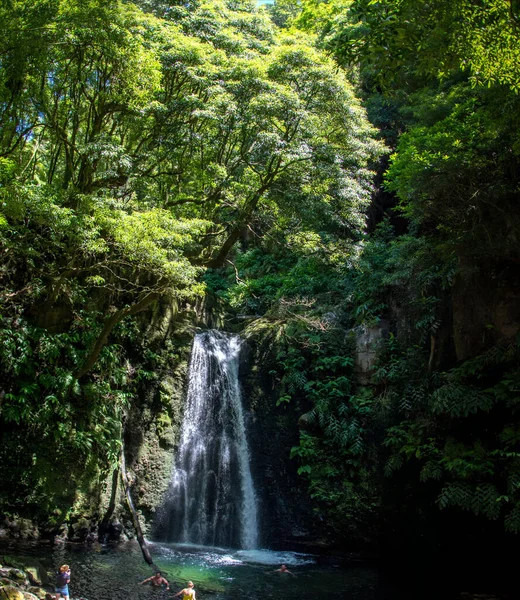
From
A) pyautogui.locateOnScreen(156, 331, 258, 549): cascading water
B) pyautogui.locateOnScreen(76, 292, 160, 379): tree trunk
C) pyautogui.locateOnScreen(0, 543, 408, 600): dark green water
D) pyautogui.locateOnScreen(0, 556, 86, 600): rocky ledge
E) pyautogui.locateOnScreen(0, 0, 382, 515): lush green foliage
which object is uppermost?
pyautogui.locateOnScreen(0, 0, 382, 515): lush green foliage

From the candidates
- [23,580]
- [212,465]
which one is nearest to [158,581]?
[23,580]

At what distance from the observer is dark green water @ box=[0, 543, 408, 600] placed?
25.7 ft

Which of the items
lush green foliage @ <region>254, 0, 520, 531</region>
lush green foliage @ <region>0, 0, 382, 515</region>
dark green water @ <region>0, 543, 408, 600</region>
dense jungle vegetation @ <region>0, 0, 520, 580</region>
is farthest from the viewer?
dense jungle vegetation @ <region>0, 0, 520, 580</region>

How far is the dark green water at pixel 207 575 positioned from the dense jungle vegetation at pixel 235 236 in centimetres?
113

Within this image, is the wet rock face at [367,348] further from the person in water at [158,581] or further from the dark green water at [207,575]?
the person in water at [158,581]

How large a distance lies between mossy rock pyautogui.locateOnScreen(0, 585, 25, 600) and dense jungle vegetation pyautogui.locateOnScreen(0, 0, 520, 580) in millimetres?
3472

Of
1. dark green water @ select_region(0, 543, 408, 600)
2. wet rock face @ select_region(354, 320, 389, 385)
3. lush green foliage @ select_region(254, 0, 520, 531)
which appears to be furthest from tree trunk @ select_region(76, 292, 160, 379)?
wet rock face @ select_region(354, 320, 389, 385)

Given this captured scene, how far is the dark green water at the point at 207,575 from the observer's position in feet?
25.7

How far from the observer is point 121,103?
10469mm

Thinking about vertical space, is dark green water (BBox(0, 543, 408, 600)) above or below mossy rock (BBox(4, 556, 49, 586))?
below

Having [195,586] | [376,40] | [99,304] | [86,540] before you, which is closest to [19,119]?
[99,304]

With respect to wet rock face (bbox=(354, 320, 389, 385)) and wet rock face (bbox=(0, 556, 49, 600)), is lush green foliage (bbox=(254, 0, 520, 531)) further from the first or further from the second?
wet rock face (bbox=(0, 556, 49, 600))

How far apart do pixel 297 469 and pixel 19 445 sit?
6.34 m

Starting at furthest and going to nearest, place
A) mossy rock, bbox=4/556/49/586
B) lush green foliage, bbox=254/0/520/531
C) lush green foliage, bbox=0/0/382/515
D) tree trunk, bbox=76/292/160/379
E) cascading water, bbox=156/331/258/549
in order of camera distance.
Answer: cascading water, bbox=156/331/258/549 → tree trunk, bbox=76/292/160/379 → lush green foliage, bbox=0/0/382/515 → mossy rock, bbox=4/556/49/586 → lush green foliage, bbox=254/0/520/531
